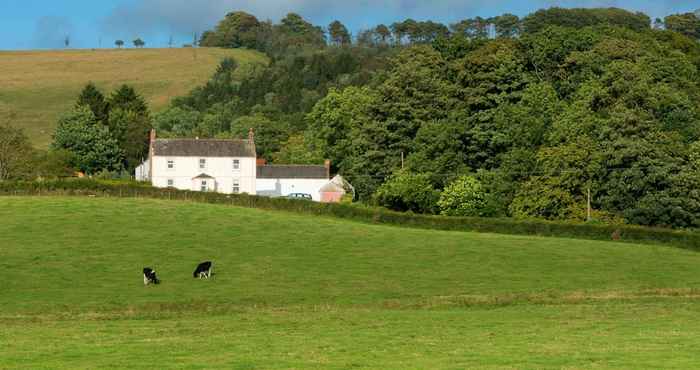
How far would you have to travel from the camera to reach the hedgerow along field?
3044 centimetres

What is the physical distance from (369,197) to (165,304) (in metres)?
74.5

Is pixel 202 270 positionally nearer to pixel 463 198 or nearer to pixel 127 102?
pixel 463 198

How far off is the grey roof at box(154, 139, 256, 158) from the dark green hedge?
1496 inches

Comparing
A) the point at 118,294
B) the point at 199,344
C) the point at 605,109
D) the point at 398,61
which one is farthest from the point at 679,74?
the point at 199,344

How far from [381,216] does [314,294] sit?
34621mm

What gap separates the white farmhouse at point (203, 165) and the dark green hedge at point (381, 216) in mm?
37582

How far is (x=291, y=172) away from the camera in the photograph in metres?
140

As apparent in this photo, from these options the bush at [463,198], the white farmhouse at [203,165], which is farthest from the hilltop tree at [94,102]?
the bush at [463,198]

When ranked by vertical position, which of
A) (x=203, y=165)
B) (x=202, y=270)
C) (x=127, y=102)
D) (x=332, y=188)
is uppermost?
(x=127, y=102)

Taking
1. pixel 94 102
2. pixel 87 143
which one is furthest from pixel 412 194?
pixel 94 102

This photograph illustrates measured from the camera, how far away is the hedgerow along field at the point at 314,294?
30438mm

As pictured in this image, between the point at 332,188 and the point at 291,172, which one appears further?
the point at 291,172

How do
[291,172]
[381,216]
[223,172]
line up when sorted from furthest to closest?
[291,172]
[223,172]
[381,216]

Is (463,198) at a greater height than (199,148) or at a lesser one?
lesser
